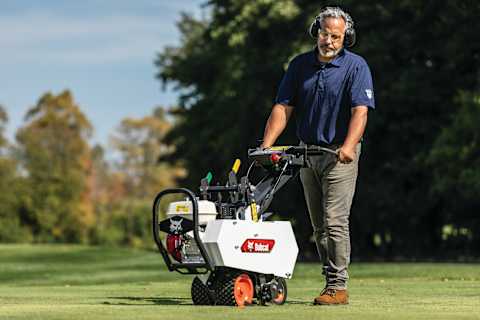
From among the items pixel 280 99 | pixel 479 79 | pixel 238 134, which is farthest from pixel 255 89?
pixel 280 99

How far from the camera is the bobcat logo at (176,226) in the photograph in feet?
31.5

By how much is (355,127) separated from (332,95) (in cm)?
35

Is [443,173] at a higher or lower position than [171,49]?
lower

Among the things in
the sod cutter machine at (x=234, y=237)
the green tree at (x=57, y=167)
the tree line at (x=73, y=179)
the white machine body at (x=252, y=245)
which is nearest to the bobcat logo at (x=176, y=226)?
the sod cutter machine at (x=234, y=237)

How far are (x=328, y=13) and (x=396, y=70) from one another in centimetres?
3060

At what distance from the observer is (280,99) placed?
34.6 ft

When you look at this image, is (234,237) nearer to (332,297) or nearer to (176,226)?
(176,226)

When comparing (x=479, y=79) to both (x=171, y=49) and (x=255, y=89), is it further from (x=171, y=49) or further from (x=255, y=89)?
(x=171, y=49)

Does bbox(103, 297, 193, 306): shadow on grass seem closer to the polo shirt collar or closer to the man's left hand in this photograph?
the man's left hand

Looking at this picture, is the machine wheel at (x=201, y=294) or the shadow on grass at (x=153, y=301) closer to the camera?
the machine wheel at (x=201, y=294)

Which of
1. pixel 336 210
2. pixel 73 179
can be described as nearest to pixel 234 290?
pixel 336 210

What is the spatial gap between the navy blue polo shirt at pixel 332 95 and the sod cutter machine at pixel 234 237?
0.73 feet

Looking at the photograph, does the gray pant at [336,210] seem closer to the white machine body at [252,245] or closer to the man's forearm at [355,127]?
the man's forearm at [355,127]

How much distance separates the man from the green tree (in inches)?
2545
